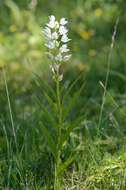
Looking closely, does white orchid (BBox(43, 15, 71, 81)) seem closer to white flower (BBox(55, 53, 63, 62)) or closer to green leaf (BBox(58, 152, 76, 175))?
white flower (BBox(55, 53, 63, 62))

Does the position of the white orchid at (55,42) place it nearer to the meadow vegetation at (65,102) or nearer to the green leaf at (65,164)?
the meadow vegetation at (65,102)

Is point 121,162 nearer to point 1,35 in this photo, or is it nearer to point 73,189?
point 73,189

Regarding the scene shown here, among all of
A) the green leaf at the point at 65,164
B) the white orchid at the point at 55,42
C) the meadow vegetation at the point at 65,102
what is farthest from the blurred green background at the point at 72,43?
the white orchid at the point at 55,42

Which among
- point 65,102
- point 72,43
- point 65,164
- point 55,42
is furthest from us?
point 72,43

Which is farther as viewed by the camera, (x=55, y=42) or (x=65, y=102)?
(x=65, y=102)

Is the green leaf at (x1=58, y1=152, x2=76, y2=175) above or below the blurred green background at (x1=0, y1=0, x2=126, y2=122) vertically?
below

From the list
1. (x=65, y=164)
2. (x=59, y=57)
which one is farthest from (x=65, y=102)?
(x=59, y=57)

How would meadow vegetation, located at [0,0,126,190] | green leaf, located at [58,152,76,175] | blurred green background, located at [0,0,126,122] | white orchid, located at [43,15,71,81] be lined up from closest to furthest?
white orchid, located at [43,15,71,81] → green leaf, located at [58,152,76,175] → meadow vegetation, located at [0,0,126,190] → blurred green background, located at [0,0,126,122]

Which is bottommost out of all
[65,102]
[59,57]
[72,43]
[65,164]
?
[65,164]

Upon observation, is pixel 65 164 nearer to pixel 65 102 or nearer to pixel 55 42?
pixel 55 42

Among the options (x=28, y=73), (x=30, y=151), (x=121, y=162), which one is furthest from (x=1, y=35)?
(x=121, y=162)

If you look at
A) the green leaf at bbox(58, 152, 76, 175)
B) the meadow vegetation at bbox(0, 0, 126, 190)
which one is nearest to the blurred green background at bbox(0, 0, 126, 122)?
the meadow vegetation at bbox(0, 0, 126, 190)
